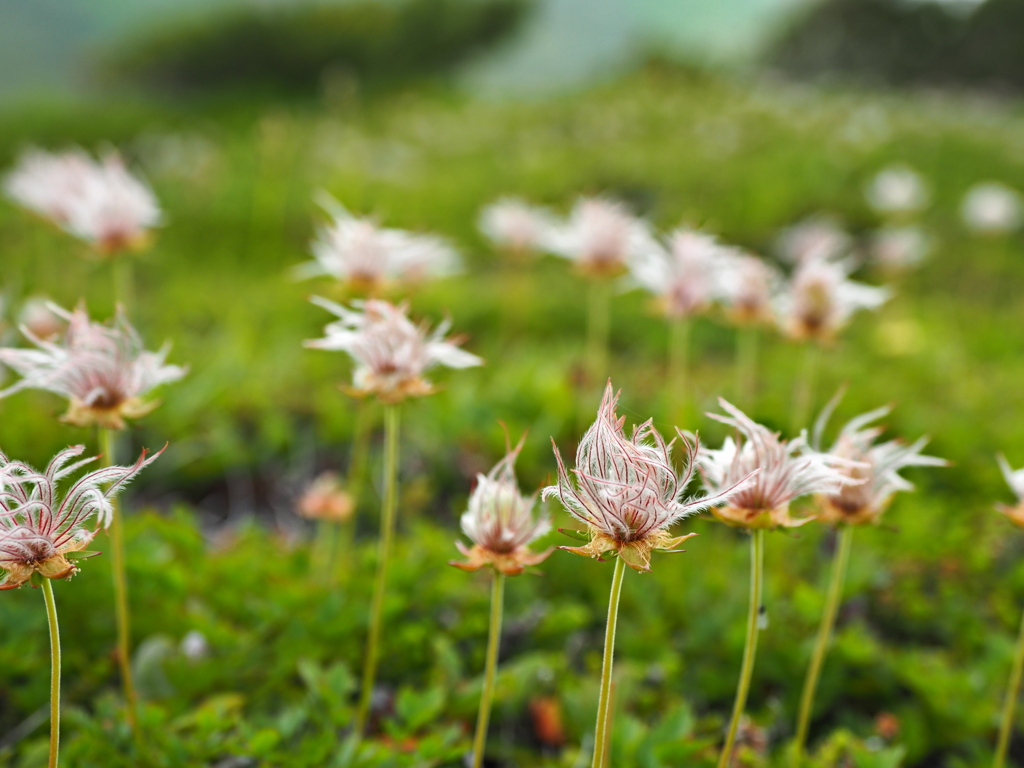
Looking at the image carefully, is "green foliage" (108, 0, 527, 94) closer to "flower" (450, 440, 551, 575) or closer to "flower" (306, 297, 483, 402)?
"flower" (306, 297, 483, 402)

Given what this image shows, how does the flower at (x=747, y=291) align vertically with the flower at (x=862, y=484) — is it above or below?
above

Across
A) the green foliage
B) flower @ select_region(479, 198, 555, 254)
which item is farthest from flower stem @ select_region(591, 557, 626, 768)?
the green foliage

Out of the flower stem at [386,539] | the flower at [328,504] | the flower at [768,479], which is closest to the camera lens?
the flower at [768,479]

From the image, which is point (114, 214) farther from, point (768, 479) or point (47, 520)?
point (768, 479)

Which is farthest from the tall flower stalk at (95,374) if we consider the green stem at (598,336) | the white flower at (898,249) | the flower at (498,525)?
the white flower at (898,249)

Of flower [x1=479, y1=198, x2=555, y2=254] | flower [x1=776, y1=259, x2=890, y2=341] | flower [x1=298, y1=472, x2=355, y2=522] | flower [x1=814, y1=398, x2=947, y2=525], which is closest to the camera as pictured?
flower [x1=814, y1=398, x2=947, y2=525]

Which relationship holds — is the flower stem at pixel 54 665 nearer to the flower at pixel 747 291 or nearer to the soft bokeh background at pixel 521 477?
the soft bokeh background at pixel 521 477

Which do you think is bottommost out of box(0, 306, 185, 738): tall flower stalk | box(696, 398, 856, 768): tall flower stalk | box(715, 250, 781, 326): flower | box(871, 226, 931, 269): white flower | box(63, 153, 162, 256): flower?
box(696, 398, 856, 768): tall flower stalk
